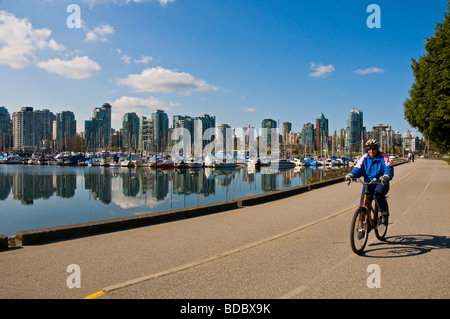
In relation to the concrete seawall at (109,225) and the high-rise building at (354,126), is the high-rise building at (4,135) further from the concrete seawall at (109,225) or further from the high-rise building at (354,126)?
the concrete seawall at (109,225)

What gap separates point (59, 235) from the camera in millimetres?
7582

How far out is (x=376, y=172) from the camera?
6.96 meters

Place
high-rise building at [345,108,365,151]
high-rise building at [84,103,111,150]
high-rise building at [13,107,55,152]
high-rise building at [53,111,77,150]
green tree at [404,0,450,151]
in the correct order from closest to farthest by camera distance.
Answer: green tree at [404,0,450,151]
high-rise building at [84,103,111,150]
high-rise building at [13,107,55,152]
high-rise building at [53,111,77,150]
high-rise building at [345,108,365,151]

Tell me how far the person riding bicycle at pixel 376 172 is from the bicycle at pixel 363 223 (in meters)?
0.10

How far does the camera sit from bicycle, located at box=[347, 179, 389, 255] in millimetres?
6250

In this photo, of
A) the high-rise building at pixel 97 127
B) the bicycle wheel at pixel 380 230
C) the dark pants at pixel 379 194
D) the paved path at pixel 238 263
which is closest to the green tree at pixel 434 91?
the paved path at pixel 238 263

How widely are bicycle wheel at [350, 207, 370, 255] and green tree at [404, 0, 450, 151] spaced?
12815 millimetres

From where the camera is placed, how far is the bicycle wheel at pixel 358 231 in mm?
6211

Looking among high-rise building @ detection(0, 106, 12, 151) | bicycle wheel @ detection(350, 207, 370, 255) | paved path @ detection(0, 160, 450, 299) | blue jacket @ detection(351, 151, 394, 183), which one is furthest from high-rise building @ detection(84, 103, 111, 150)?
bicycle wheel @ detection(350, 207, 370, 255)

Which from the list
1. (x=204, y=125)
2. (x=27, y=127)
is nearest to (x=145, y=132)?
(x=204, y=125)

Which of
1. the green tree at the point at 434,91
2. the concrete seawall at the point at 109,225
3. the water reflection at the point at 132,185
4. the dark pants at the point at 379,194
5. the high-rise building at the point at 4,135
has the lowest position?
the water reflection at the point at 132,185

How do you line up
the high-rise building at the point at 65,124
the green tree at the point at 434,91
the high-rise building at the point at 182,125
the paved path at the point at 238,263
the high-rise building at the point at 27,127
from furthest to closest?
1. the high-rise building at the point at 65,124
2. the high-rise building at the point at 27,127
3. the high-rise building at the point at 182,125
4. the green tree at the point at 434,91
5. the paved path at the point at 238,263

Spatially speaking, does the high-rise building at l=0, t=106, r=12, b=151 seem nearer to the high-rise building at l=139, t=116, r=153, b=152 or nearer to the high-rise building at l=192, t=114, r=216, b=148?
the high-rise building at l=139, t=116, r=153, b=152

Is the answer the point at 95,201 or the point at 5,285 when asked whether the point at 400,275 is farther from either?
the point at 95,201
